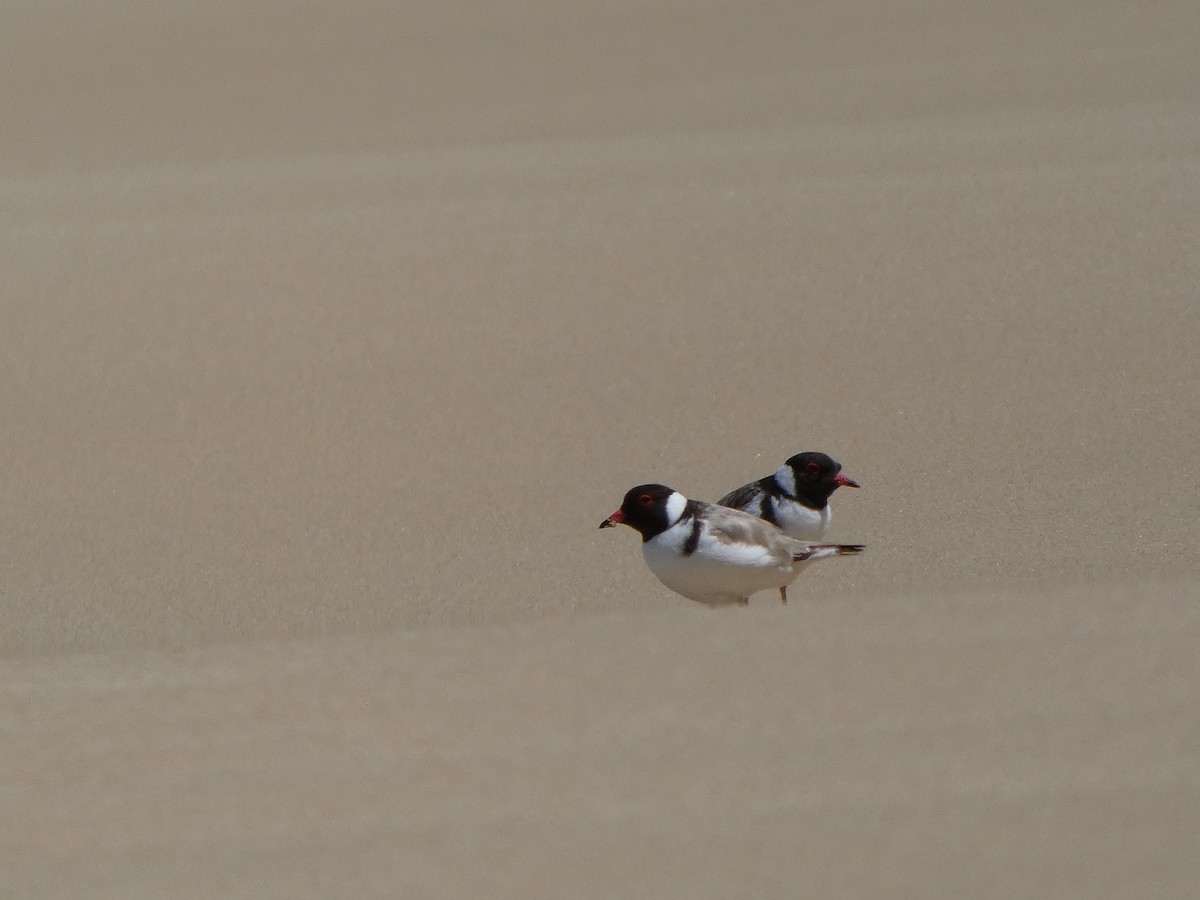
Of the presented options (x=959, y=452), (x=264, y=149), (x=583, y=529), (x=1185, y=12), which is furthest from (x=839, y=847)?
(x=1185, y=12)

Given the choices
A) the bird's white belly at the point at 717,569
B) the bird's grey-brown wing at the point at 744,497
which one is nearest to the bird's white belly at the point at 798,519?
the bird's grey-brown wing at the point at 744,497

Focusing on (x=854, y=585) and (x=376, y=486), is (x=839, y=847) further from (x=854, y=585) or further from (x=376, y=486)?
(x=376, y=486)

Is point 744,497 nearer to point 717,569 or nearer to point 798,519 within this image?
point 798,519

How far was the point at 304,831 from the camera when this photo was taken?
123 inches

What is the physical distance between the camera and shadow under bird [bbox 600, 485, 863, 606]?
4355mm

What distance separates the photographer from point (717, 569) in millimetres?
4367

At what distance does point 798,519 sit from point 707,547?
1.74 ft

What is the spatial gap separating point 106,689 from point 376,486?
1.77 metres

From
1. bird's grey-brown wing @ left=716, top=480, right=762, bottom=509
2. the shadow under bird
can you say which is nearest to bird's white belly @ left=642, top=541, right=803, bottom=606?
the shadow under bird

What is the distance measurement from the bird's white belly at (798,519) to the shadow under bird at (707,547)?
0.23 meters

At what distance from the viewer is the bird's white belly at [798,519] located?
15.7 ft

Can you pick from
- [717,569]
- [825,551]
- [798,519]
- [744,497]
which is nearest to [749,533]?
[717,569]

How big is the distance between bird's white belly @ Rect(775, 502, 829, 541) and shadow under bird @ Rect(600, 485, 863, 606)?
0.75ft

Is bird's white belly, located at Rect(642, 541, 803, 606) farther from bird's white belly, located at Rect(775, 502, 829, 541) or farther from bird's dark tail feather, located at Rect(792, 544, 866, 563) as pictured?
bird's white belly, located at Rect(775, 502, 829, 541)
